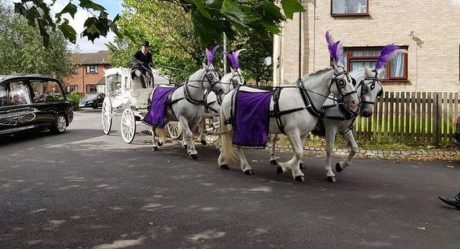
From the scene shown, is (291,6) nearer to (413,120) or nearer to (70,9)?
(70,9)

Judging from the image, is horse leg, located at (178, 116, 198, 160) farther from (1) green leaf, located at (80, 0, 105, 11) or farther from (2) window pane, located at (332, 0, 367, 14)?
(2) window pane, located at (332, 0, 367, 14)

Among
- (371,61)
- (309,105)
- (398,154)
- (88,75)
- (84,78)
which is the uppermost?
(88,75)

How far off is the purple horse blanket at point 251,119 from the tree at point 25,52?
32401mm

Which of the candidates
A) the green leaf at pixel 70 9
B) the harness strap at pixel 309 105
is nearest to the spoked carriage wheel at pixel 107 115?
the harness strap at pixel 309 105

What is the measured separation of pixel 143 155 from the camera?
11750mm

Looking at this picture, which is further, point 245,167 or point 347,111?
point 245,167

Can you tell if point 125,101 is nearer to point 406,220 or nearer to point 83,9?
point 406,220

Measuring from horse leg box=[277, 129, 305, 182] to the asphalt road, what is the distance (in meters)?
0.23

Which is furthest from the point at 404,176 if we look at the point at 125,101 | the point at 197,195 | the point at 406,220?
the point at 125,101

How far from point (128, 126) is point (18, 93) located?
11.6 ft

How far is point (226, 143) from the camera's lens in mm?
9617

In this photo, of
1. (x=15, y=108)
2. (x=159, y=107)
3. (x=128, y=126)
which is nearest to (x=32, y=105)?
(x=15, y=108)

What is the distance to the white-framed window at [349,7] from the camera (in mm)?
18094

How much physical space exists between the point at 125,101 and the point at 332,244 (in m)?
11.9
